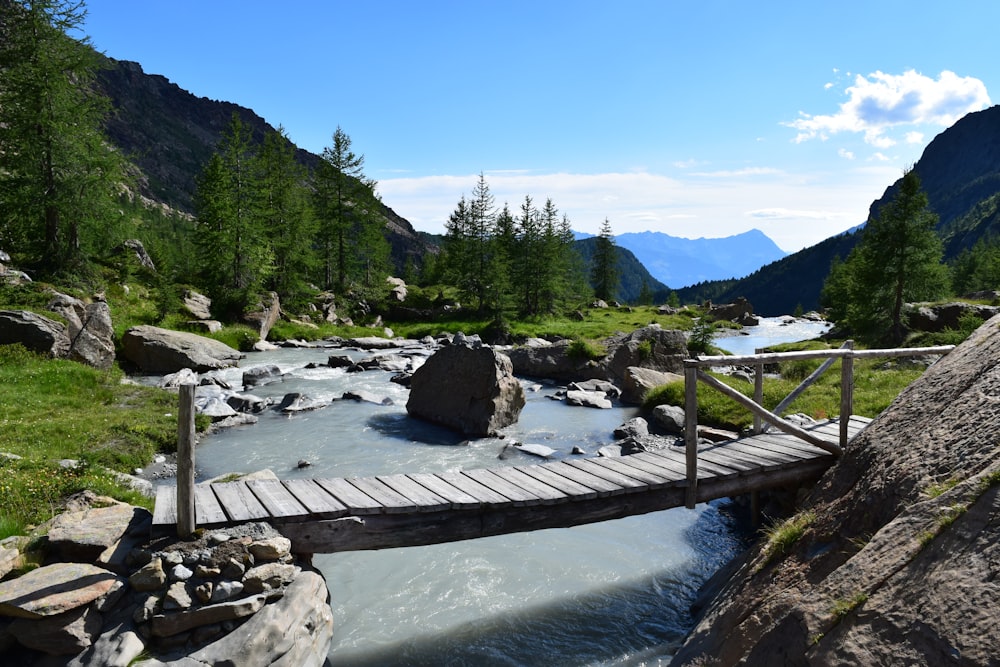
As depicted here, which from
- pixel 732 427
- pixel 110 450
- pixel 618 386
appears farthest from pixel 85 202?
pixel 732 427

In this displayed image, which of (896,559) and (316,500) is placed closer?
(896,559)

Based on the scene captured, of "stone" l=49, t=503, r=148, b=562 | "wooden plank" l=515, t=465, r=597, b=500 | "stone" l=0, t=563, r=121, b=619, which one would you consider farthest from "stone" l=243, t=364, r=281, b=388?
"stone" l=0, t=563, r=121, b=619

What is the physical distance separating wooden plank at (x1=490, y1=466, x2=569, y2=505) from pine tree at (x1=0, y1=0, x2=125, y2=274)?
94.8 feet

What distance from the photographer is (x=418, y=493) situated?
29.0 feet

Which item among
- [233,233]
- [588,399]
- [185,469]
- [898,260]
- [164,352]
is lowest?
[588,399]

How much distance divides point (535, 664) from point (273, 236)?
50862 mm

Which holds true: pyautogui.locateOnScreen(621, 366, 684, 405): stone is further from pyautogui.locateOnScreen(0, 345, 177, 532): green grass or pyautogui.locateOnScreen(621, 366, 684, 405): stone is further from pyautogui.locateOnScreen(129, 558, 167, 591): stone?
pyautogui.locateOnScreen(129, 558, 167, 591): stone

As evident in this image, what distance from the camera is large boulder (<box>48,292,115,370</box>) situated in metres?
21.5

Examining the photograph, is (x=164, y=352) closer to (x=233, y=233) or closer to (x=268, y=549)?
(x=233, y=233)

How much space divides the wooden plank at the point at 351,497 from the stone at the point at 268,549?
3.39 feet

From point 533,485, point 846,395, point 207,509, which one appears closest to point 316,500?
point 207,509

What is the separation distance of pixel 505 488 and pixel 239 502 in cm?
388

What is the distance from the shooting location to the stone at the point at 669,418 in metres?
18.7

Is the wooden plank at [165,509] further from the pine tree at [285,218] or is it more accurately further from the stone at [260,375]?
the pine tree at [285,218]
